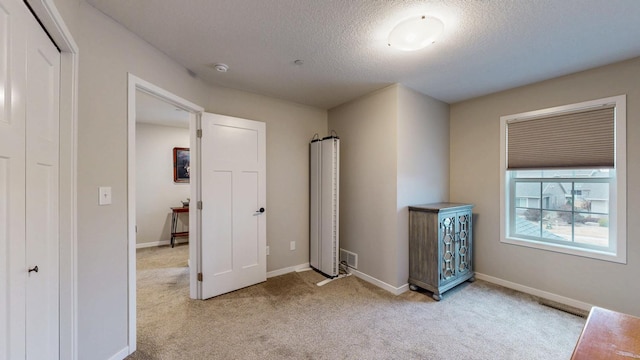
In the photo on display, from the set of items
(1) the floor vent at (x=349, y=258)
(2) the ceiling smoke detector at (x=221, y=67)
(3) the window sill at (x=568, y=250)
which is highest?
(2) the ceiling smoke detector at (x=221, y=67)

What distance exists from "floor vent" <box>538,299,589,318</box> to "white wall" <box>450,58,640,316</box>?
4.5 inches

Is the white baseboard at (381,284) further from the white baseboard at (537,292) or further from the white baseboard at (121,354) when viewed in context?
the white baseboard at (121,354)

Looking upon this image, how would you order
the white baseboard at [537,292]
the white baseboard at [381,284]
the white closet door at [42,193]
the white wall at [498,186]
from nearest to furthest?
1. the white closet door at [42,193]
2. the white wall at [498,186]
3. the white baseboard at [537,292]
4. the white baseboard at [381,284]

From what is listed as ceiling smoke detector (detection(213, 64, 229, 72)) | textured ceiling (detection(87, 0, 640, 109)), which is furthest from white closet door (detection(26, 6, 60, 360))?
ceiling smoke detector (detection(213, 64, 229, 72))

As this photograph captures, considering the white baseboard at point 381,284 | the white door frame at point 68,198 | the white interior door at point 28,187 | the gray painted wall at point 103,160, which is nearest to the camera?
the white interior door at point 28,187

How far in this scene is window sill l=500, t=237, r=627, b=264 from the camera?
227 centimetres

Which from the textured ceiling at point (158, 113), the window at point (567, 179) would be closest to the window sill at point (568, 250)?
the window at point (567, 179)

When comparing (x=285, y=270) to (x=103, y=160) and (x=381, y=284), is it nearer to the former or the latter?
(x=381, y=284)

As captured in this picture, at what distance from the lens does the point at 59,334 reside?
1.39 m

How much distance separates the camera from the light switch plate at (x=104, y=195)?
5.30 feet

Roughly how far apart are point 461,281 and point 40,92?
12.5ft

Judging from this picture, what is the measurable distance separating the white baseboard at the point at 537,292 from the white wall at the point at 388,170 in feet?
3.60

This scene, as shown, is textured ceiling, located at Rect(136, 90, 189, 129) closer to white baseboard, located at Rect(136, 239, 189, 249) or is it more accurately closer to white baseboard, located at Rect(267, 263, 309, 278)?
white baseboard, located at Rect(136, 239, 189, 249)

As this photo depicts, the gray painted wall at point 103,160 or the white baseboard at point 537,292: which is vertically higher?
the gray painted wall at point 103,160
